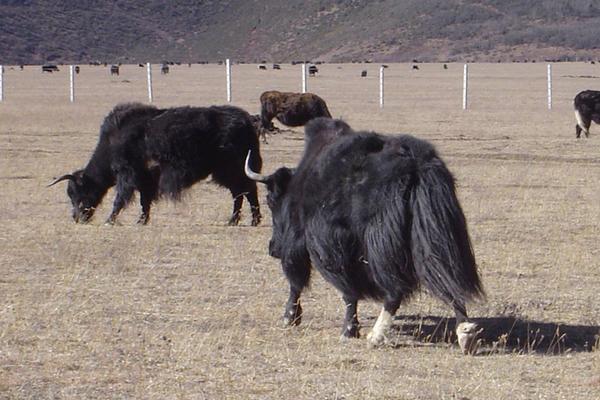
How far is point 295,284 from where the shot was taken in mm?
8352

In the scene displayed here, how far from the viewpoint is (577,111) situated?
27.0 metres

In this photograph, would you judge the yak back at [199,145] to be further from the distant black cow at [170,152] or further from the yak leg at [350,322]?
the yak leg at [350,322]

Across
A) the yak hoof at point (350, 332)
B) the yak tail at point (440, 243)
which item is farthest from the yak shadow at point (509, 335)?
the yak tail at point (440, 243)

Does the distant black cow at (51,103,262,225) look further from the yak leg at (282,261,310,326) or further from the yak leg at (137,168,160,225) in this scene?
the yak leg at (282,261,310,326)

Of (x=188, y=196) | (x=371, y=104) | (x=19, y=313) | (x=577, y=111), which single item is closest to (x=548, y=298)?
(x=19, y=313)

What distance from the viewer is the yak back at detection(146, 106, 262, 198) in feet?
42.8

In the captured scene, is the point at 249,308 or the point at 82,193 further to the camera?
the point at 82,193

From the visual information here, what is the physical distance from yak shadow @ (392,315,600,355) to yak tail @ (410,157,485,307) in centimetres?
52

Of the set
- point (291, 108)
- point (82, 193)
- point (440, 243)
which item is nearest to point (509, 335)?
point (440, 243)

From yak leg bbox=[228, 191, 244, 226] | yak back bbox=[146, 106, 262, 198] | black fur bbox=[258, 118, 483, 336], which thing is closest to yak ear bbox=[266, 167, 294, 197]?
black fur bbox=[258, 118, 483, 336]

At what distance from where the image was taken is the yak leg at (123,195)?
43.8 ft

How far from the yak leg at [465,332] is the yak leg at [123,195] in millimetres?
6562

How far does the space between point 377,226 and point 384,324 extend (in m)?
0.65

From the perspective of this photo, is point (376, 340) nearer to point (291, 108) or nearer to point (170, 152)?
point (170, 152)
